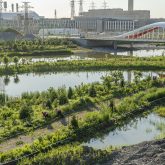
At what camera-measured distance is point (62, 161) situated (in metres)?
11.4

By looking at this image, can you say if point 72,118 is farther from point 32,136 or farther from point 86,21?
point 86,21

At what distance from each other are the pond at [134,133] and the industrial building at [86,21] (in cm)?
6191

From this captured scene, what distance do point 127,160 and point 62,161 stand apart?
1806 millimetres

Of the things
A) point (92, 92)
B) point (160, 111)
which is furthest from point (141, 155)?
point (92, 92)

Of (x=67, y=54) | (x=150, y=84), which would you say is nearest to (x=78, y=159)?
(x=150, y=84)

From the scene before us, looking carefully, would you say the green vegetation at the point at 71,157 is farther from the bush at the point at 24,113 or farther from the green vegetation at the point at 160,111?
the green vegetation at the point at 160,111

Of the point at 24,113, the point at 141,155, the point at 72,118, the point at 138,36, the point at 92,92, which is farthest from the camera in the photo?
the point at 138,36

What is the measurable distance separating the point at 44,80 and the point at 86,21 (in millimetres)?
79424

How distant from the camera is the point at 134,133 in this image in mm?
15078

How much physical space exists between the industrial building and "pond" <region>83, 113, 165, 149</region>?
61.9m

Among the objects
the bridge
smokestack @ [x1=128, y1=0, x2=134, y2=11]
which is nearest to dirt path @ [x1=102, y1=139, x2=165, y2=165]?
the bridge

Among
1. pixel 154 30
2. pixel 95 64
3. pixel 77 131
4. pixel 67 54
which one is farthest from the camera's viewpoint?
pixel 154 30

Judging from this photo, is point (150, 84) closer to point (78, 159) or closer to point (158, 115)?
point (158, 115)

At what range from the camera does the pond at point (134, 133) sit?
13836 millimetres
